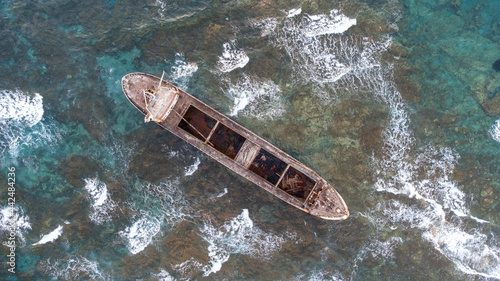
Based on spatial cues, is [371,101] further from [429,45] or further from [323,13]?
[323,13]

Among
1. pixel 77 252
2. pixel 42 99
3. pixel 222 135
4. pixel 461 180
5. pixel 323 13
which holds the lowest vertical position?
pixel 77 252

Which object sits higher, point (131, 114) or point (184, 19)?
point (184, 19)

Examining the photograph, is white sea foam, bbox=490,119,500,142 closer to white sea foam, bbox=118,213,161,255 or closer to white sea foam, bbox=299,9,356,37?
white sea foam, bbox=299,9,356,37

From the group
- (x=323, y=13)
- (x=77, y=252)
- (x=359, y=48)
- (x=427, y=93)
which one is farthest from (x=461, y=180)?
(x=77, y=252)

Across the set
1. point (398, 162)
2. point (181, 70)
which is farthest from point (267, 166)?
point (398, 162)

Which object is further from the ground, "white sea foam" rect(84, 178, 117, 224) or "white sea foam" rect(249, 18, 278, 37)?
"white sea foam" rect(249, 18, 278, 37)

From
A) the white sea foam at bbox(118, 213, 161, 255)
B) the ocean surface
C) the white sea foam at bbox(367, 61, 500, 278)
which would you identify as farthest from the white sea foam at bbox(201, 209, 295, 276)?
the white sea foam at bbox(367, 61, 500, 278)
